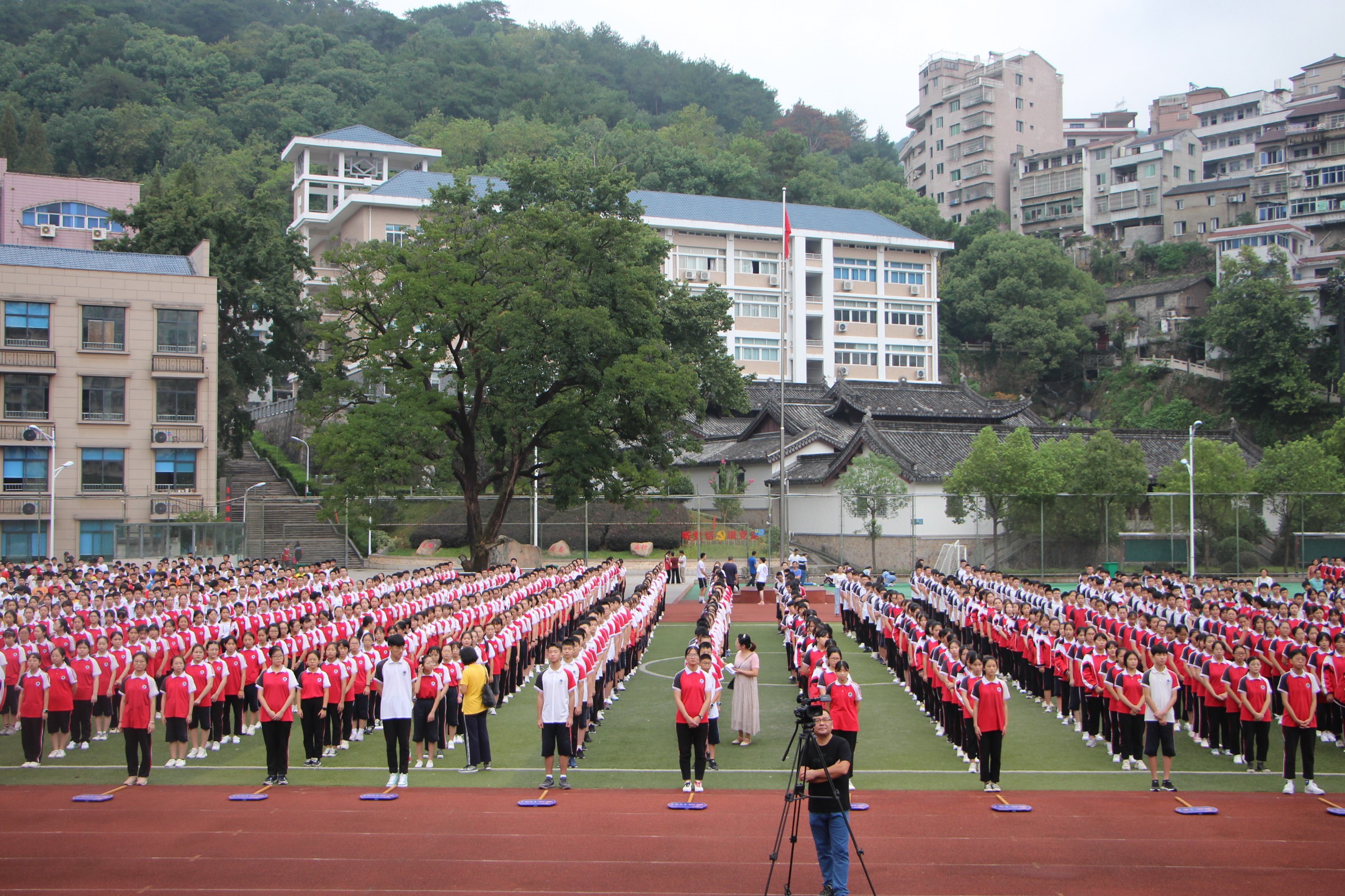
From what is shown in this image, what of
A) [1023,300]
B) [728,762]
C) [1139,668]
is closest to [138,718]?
[728,762]

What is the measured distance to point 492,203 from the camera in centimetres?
3959

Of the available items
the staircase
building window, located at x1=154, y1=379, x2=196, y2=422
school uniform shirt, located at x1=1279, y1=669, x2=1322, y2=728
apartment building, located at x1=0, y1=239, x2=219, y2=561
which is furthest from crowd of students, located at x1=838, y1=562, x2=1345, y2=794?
building window, located at x1=154, y1=379, x2=196, y2=422

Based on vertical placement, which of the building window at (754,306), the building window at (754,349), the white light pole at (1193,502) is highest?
the building window at (754,306)

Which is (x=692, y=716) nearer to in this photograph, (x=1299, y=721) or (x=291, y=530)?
(x=1299, y=721)

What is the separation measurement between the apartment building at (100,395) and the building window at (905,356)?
131 ft

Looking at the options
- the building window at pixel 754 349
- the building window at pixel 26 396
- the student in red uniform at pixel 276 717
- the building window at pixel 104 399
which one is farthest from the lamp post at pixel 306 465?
the student in red uniform at pixel 276 717

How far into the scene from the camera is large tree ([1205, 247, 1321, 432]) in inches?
2072

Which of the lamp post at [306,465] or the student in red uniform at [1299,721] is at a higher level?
the lamp post at [306,465]

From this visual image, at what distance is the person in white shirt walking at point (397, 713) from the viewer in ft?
38.1

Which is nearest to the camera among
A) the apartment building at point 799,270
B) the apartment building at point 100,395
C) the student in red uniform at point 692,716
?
the student in red uniform at point 692,716

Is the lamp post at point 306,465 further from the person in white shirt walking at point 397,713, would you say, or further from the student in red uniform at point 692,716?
the student in red uniform at point 692,716

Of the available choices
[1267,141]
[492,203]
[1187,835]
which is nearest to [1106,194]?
[1267,141]

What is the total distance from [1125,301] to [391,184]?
44.4 metres

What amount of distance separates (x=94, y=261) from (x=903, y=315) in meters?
44.7
